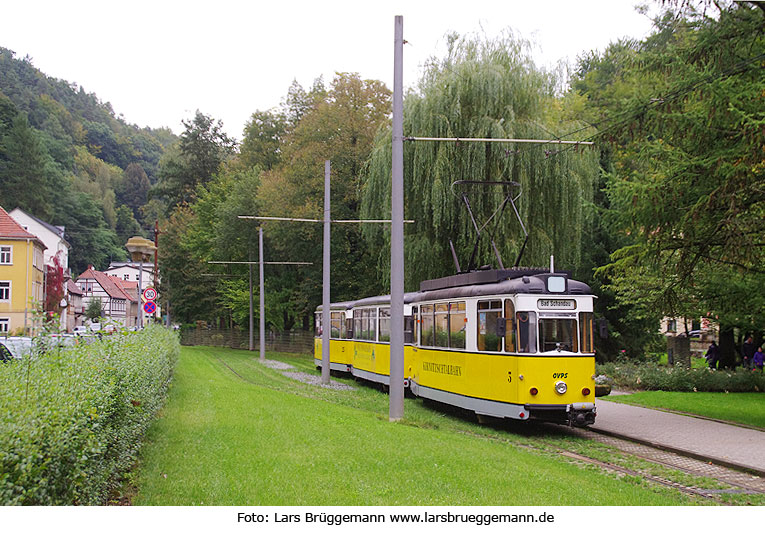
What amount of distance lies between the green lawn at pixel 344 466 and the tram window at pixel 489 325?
1720mm

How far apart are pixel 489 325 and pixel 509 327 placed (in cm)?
71

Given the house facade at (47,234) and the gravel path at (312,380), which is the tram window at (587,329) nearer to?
the gravel path at (312,380)

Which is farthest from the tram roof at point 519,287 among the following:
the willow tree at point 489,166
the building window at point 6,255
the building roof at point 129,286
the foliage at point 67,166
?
the building roof at point 129,286

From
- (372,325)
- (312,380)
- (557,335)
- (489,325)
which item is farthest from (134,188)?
(557,335)

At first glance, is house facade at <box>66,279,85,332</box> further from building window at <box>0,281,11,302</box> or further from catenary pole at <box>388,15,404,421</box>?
catenary pole at <box>388,15,404,421</box>

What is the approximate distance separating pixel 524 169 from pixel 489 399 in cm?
1228

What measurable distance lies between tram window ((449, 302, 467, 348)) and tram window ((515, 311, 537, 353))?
6.40 ft

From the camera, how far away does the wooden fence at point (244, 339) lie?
51781 millimetres

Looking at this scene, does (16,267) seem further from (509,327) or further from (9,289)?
(509,327)

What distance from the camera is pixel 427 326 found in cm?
1823

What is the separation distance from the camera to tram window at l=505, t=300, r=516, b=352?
46.0 feet

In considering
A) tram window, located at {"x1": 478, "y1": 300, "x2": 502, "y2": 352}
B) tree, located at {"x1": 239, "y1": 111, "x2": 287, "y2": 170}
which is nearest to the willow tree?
tram window, located at {"x1": 478, "y1": 300, "x2": 502, "y2": 352}

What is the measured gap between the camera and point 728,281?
19.1 meters

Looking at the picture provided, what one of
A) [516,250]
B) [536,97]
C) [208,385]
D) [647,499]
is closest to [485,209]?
[516,250]
